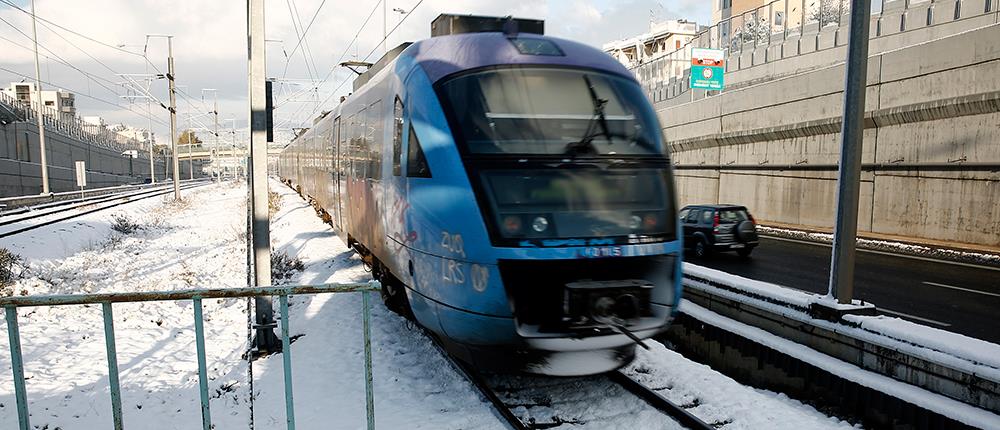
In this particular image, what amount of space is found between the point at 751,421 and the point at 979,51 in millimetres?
16927

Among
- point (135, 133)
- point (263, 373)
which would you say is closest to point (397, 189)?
point (263, 373)

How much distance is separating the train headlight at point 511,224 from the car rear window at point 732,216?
12237mm

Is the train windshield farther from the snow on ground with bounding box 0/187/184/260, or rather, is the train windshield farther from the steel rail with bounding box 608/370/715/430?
the snow on ground with bounding box 0/187/184/260

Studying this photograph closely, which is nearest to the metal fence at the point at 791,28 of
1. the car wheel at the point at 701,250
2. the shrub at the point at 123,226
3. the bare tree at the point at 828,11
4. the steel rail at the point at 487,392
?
the bare tree at the point at 828,11

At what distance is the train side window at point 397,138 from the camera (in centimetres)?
626

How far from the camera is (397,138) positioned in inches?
253

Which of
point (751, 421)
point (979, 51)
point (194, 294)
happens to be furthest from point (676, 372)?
point (979, 51)

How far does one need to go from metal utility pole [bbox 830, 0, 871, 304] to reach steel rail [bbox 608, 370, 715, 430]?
8.52 ft

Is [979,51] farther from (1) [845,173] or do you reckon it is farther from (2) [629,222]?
(2) [629,222]

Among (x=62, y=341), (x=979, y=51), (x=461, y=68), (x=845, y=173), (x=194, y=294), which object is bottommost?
(x=62, y=341)

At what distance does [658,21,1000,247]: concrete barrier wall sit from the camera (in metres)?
16.3

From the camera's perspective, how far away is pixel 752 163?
26.6 metres

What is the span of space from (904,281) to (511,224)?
11.0 meters

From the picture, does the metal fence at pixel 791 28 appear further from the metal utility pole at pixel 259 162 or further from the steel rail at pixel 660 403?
the metal utility pole at pixel 259 162
